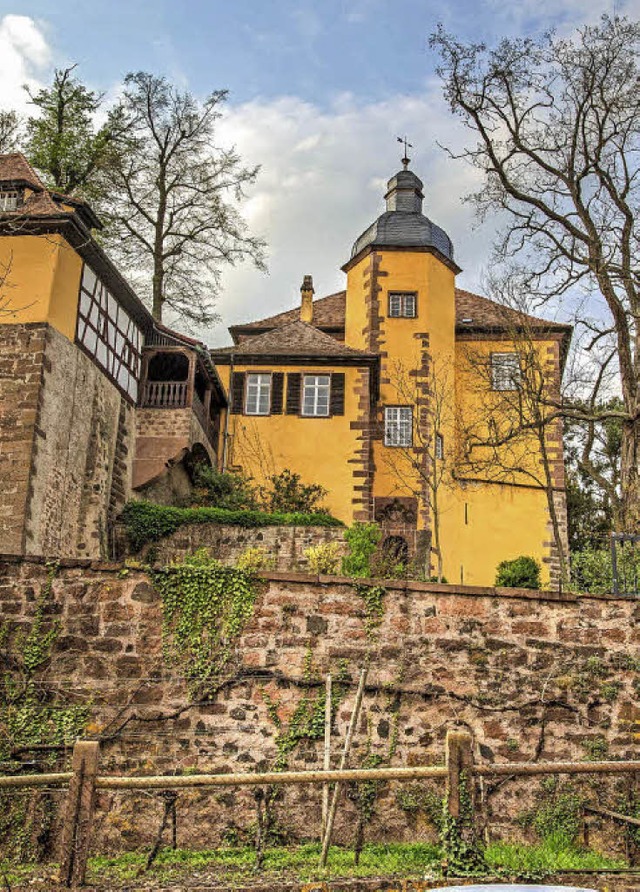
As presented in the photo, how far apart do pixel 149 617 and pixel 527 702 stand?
14.3 feet

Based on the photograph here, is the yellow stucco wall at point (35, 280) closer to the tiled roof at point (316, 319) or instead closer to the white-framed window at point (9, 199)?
the white-framed window at point (9, 199)

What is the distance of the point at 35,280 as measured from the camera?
17.8 meters

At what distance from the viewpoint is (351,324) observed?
101 ft

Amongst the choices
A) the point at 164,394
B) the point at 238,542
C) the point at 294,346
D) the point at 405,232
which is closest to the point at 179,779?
the point at 238,542

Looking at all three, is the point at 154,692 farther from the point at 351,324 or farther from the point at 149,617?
the point at 351,324

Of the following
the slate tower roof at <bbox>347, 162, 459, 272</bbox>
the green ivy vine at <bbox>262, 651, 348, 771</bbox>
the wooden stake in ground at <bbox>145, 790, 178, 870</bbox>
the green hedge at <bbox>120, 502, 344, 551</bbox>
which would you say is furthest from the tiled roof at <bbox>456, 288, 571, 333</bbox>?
the wooden stake in ground at <bbox>145, 790, 178, 870</bbox>

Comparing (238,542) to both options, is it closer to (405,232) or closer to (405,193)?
(405,232)

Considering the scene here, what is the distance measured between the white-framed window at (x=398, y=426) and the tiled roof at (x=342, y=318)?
4.29 m

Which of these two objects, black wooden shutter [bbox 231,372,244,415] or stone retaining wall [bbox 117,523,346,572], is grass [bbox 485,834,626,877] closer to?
stone retaining wall [bbox 117,523,346,572]

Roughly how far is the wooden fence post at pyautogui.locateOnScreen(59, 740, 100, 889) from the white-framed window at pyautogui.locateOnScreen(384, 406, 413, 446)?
2178 cm

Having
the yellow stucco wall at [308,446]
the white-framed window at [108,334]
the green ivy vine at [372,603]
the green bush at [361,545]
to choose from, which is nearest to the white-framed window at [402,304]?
the yellow stucco wall at [308,446]

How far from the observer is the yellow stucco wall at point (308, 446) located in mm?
26156

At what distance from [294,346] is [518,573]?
904 centimetres

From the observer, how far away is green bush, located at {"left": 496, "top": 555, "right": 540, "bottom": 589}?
23344mm
